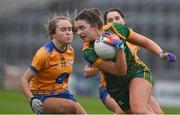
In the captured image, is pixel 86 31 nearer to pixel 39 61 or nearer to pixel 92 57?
pixel 92 57

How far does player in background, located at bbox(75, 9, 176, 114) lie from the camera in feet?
24.9

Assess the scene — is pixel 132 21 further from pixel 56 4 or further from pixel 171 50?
pixel 56 4

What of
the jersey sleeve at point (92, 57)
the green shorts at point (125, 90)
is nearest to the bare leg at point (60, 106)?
the green shorts at point (125, 90)

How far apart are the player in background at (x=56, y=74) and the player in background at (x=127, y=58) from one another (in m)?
0.79

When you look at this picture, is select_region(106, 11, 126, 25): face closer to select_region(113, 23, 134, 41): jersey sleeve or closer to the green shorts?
select_region(113, 23, 134, 41): jersey sleeve

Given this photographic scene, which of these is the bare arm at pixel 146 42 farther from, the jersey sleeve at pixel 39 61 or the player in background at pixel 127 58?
the jersey sleeve at pixel 39 61

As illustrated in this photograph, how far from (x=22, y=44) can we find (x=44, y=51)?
31479mm

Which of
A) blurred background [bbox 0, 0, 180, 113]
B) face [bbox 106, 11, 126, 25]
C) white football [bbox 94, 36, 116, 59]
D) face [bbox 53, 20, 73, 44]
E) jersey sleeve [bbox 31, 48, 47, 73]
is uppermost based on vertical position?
face [bbox 106, 11, 126, 25]

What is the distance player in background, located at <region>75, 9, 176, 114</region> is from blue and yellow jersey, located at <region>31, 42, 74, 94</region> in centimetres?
88

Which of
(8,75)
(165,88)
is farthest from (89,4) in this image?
(165,88)

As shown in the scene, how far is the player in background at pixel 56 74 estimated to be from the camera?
8.49 metres

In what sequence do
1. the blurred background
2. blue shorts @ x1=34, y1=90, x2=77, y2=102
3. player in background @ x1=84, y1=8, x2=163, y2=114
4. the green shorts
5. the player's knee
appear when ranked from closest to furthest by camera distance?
the player's knee
the green shorts
blue shorts @ x1=34, y1=90, x2=77, y2=102
player in background @ x1=84, y1=8, x2=163, y2=114
the blurred background

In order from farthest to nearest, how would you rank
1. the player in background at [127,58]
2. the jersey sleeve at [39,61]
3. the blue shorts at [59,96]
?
the blue shorts at [59,96], the jersey sleeve at [39,61], the player in background at [127,58]

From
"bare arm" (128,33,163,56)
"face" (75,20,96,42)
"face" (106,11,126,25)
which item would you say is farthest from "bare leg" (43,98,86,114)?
"face" (106,11,126,25)
